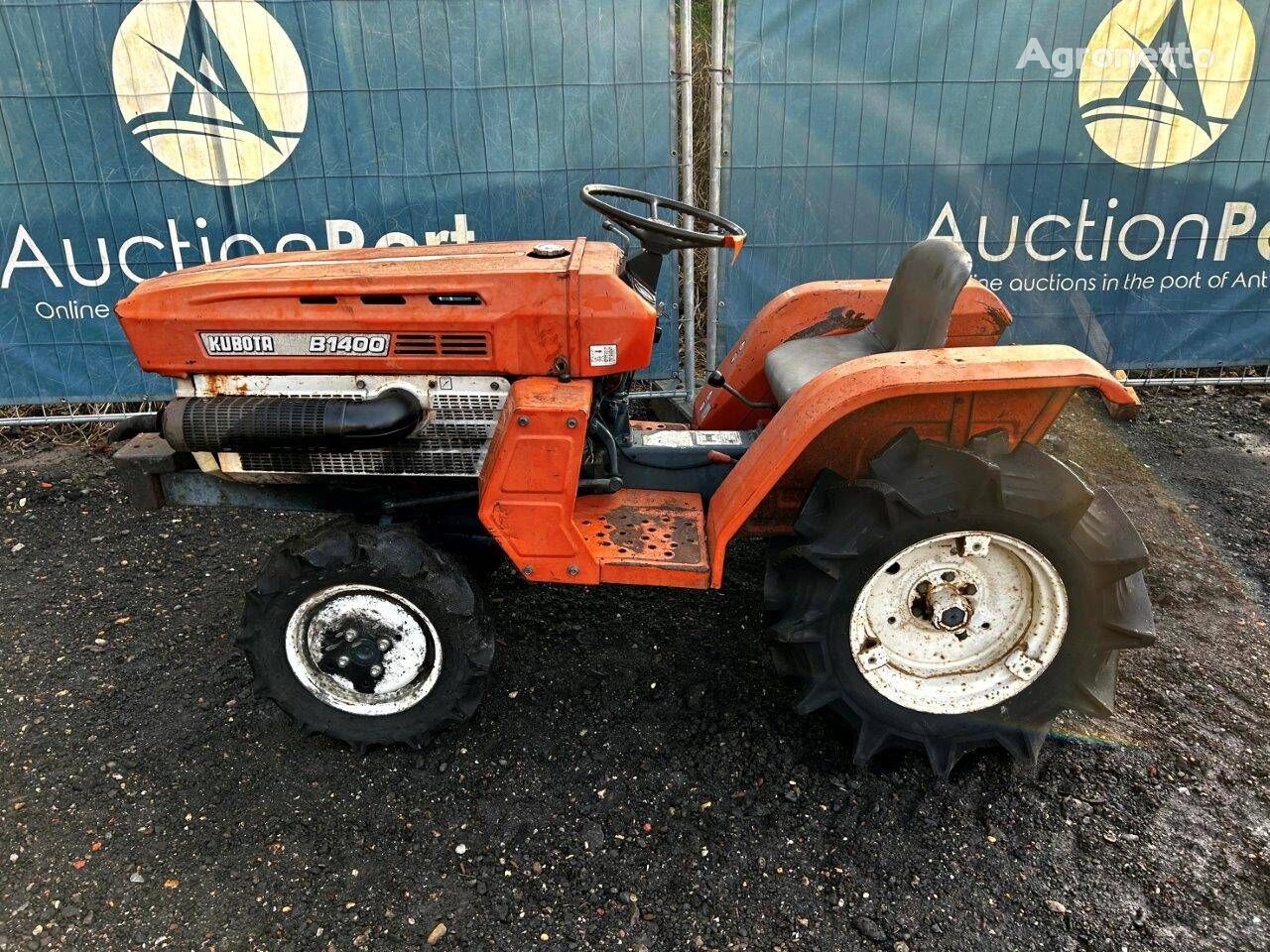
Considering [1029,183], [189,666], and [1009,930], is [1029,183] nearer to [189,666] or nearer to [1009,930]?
[1009,930]

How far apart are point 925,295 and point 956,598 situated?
0.98 meters

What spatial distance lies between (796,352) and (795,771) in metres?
1.42

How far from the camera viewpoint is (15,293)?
471cm

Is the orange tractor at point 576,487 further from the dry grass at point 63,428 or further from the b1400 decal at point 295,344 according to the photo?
the dry grass at point 63,428

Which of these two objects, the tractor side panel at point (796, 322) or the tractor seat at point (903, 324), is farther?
the tractor side panel at point (796, 322)

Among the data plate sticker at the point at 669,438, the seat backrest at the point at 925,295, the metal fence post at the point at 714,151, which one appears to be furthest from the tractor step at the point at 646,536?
the metal fence post at the point at 714,151

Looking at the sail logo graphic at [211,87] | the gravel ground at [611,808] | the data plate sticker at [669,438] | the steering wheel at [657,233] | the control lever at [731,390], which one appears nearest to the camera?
the gravel ground at [611,808]

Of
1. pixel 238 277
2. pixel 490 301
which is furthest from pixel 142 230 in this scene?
pixel 490 301

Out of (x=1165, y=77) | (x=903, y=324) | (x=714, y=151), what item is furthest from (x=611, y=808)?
(x=1165, y=77)

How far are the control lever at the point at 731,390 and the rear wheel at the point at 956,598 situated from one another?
Answer: 34.4 inches

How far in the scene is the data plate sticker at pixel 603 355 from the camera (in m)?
2.47

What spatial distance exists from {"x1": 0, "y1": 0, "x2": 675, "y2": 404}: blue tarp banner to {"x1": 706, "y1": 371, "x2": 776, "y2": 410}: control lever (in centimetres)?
162

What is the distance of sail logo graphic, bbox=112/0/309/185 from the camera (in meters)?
4.35

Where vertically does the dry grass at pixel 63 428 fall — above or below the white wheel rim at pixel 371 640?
below
